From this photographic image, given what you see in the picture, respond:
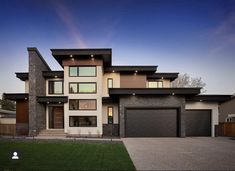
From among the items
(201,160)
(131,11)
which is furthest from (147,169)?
(131,11)

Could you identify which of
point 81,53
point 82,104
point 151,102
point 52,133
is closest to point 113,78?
point 82,104

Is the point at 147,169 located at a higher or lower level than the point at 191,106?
lower

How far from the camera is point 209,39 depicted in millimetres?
21094

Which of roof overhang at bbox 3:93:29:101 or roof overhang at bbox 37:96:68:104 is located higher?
roof overhang at bbox 3:93:29:101

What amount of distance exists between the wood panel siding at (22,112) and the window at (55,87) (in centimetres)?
304

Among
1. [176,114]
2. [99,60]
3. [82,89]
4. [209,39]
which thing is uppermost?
[209,39]

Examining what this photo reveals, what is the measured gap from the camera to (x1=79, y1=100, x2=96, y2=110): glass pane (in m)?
21.5

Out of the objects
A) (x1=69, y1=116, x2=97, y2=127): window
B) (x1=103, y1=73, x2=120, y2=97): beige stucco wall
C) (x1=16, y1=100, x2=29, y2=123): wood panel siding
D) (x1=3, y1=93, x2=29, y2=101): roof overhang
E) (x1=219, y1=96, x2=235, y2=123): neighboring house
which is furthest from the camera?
(x1=219, y1=96, x2=235, y2=123): neighboring house

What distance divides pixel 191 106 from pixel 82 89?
11.6m

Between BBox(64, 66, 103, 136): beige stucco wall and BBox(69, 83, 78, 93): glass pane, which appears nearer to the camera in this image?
BBox(64, 66, 103, 136): beige stucco wall

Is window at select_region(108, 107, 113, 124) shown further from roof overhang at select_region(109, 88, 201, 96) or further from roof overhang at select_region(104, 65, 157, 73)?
roof overhang at select_region(104, 65, 157, 73)

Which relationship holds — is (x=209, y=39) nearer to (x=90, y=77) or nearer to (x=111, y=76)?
(x=111, y=76)

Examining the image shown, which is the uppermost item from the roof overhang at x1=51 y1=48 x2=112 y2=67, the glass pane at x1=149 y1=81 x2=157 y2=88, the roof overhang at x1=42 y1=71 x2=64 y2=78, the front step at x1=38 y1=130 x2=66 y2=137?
the roof overhang at x1=51 y1=48 x2=112 y2=67

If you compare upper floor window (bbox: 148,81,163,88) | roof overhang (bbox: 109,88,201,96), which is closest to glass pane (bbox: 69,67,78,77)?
roof overhang (bbox: 109,88,201,96)
